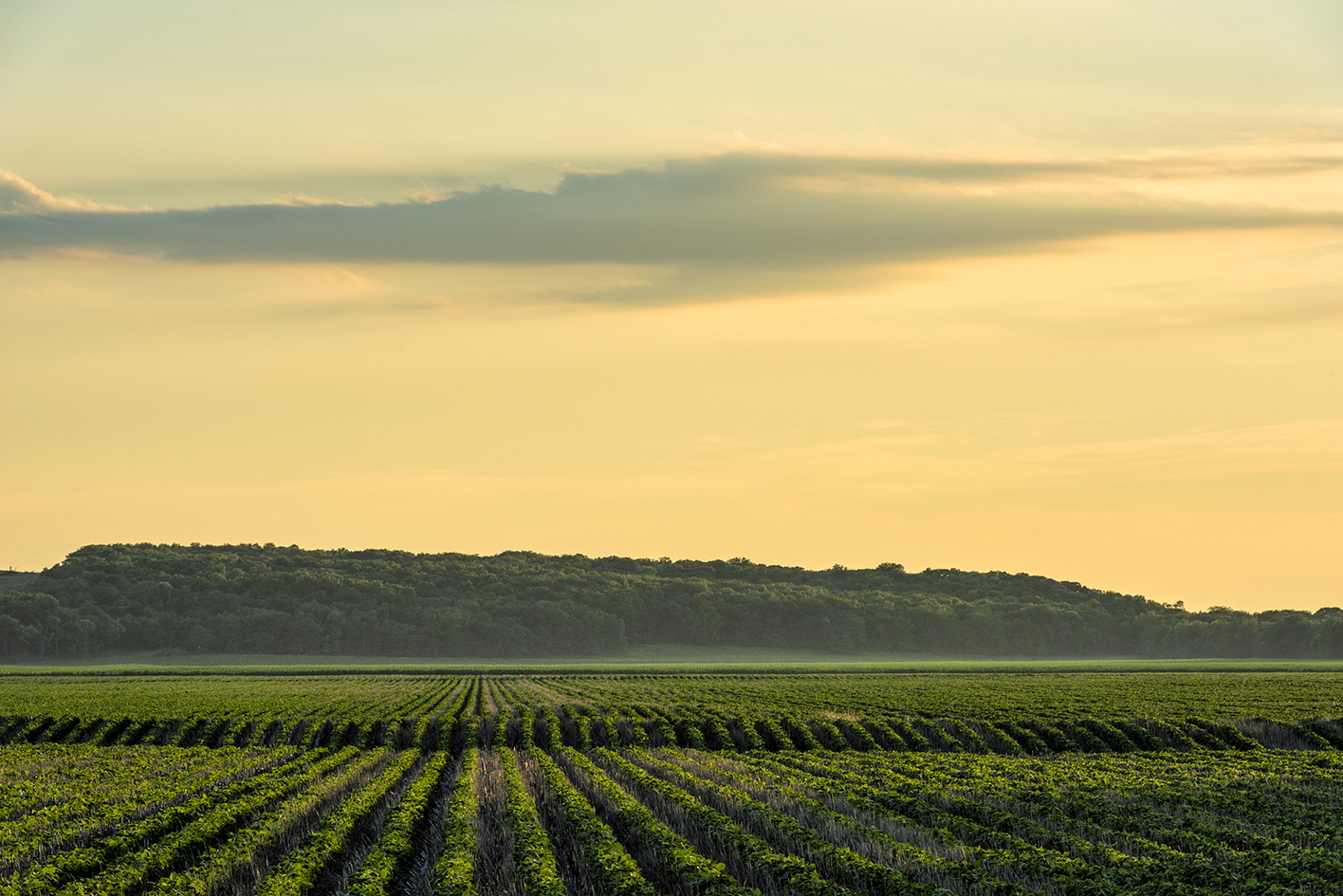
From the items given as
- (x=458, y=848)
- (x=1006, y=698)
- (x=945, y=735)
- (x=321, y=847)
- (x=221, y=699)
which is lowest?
(x=221, y=699)

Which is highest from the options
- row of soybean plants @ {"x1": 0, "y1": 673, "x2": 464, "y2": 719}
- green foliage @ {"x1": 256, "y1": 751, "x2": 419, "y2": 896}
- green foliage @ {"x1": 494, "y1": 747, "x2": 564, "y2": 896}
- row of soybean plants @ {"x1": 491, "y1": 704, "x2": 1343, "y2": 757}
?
green foliage @ {"x1": 494, "y1": 747, "x2": 564, "y2": 896}

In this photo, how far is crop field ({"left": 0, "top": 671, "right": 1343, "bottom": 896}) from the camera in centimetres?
1600

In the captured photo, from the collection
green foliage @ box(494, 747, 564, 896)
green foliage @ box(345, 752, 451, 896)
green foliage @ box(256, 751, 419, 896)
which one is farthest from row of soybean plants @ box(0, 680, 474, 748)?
green foliage @ box(494, 747, 564, 896)

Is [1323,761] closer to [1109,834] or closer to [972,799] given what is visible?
[972,799]

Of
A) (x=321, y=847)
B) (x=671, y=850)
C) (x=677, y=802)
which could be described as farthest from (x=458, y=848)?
(x=677, y=802)

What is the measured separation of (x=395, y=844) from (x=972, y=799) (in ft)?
38.8

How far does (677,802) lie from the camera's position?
22219mm

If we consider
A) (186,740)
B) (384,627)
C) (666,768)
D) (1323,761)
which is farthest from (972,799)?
(384,627)

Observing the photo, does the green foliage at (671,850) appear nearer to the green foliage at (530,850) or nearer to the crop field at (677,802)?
the crop field at (677,802)

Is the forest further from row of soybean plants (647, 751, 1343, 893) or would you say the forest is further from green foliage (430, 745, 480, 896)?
green foliage (430, 745, 480, 896)

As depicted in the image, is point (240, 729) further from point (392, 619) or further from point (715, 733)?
point (392, 619)

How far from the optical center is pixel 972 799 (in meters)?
23.1

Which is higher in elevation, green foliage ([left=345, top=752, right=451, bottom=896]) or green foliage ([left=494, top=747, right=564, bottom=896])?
green foliage ([left=494, top=747, right=564, bottom=896])

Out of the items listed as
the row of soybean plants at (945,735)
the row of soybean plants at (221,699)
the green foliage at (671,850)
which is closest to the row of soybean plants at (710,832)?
the green foliage at (671,850)
